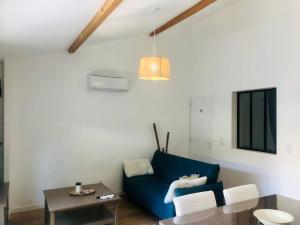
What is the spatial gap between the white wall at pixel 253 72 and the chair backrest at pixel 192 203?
1.77 metres

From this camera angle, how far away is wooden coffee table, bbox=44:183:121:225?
10.1ft

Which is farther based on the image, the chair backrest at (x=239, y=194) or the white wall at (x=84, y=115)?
the white wall at (x=84, y=115)

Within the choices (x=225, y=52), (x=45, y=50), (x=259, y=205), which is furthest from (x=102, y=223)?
(x=225, y=52)

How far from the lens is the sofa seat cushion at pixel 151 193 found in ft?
11.1

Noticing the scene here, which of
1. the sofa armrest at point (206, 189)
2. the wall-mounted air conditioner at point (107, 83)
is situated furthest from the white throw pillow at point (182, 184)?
the wall-mounted air conditioner at point (107, 83)

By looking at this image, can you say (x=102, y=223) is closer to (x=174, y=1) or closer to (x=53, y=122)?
(x=53, y=122)

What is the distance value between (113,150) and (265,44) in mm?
2989

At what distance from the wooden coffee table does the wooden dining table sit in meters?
1.52

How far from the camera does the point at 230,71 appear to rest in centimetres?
438

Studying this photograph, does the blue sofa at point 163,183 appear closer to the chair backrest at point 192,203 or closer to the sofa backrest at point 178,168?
the sofa backrest at point 178,168

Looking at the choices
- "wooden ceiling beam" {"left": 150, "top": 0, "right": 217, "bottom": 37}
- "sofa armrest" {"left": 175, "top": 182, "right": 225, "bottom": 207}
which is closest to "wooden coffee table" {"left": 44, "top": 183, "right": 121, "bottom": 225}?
"sofa armrest" {"left": 175, "top": 182, "right": 225, "bottom": 207}

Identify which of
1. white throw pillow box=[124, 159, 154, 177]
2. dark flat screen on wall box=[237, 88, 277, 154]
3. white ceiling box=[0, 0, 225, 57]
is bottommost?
white throw pillow box=[124, 159, 154, 177]

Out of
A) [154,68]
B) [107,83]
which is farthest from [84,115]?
[154,68]

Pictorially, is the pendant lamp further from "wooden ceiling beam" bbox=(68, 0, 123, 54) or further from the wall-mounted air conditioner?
the wall-mounted air conditioner
